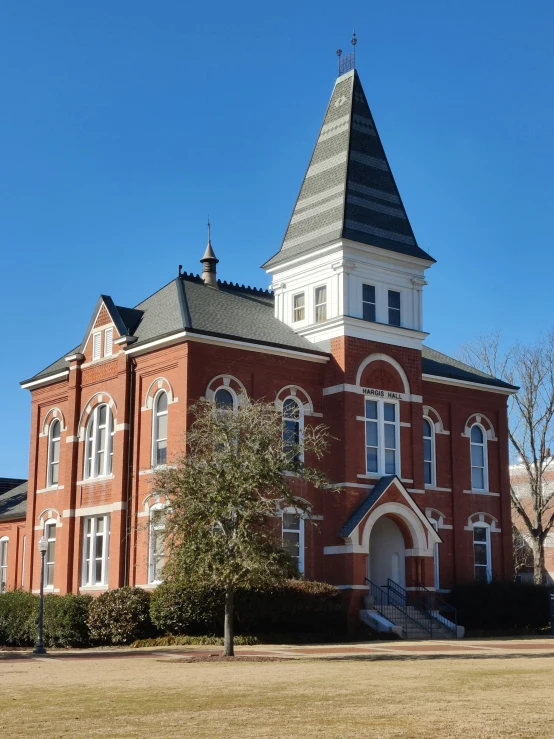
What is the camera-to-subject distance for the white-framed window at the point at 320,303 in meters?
38.8

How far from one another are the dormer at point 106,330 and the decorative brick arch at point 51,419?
300 cm

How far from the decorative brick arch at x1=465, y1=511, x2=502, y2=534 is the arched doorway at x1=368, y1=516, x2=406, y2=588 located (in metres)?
4.97

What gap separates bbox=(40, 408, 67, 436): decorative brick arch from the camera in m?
40.8

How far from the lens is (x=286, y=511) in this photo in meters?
36.0

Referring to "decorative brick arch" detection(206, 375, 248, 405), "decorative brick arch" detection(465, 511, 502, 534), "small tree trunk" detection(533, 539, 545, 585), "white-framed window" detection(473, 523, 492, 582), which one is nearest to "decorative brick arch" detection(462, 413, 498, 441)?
"decorative brick arch" detection(465, 511, 502, 534)

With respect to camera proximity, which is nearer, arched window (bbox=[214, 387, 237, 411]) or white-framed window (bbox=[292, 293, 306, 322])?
arched window (bbox=[214, 387, 237, 411])

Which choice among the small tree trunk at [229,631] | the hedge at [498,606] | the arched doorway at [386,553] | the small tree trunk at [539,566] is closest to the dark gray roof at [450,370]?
the arched doorway at [386,553]

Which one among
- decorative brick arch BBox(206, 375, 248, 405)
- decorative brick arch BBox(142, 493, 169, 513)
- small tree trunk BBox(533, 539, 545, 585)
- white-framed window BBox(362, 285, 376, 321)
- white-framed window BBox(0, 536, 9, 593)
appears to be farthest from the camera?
small tree trunk BBox(533, 539, 545, 585)

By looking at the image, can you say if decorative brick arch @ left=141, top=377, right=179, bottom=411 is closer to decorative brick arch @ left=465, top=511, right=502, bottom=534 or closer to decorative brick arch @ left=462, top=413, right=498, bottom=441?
decorative brick arch @ left=462, top=413, right=498, bottom=441

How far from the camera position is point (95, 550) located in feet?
123

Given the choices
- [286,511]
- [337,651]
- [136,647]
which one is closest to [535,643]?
[337,651]

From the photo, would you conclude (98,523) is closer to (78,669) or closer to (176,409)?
(176,409)

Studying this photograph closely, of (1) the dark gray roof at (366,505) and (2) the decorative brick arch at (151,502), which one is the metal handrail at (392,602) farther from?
(2) the decorative brick arch at (151,502)

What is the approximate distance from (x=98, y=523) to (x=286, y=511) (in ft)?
23.5
